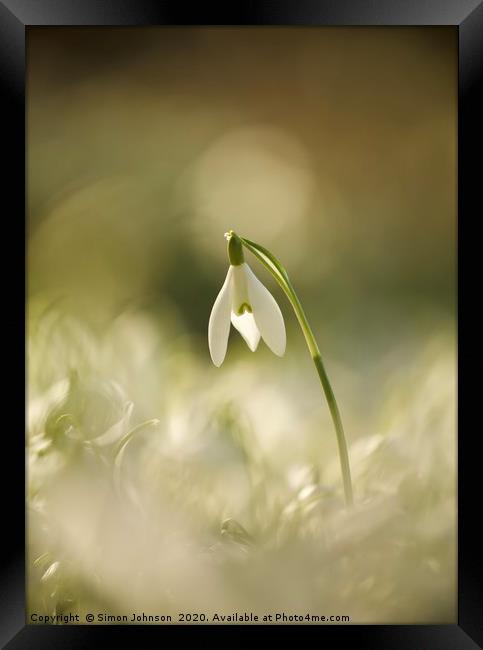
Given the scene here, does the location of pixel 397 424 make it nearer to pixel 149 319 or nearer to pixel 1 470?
pixel 149 319

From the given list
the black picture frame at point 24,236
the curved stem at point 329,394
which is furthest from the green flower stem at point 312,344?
the black picture frame at point 24,236

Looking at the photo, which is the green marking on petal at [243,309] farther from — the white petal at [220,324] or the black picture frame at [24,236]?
the black picture frame at [24,236]

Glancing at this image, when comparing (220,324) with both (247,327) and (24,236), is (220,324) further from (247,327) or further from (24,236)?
(24,236)

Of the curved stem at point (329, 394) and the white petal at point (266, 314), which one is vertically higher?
the white petal at point (266, 314)

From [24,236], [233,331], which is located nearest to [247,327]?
[233,331]

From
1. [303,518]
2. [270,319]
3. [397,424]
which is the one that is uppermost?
[270,319]

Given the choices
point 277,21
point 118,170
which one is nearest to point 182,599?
point 118,170

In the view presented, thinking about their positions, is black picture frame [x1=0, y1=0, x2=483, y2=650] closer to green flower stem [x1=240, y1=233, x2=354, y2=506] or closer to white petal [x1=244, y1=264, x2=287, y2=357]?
green flower stem [x1=240, y1=233, x2=354, y2=506]
